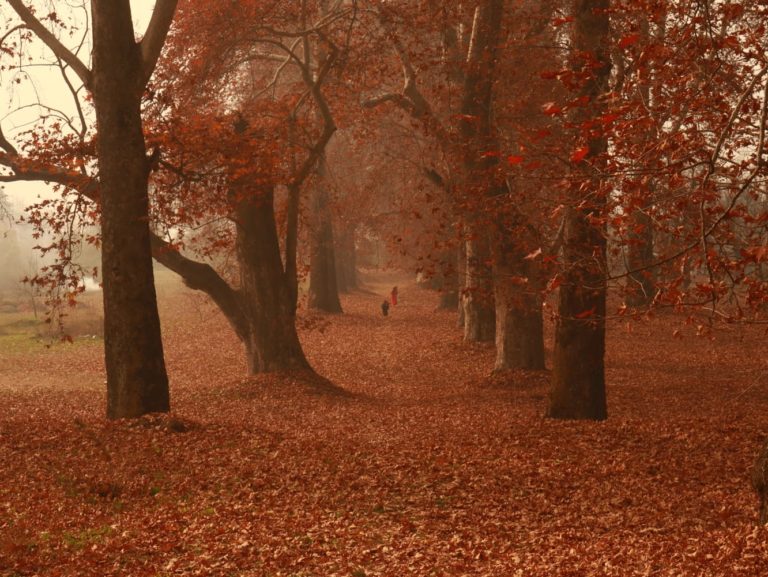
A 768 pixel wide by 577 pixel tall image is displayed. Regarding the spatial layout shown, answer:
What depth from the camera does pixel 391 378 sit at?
20.8 metres

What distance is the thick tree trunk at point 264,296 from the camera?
1762 cm

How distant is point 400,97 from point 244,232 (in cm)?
471

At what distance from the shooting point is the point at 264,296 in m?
17.9

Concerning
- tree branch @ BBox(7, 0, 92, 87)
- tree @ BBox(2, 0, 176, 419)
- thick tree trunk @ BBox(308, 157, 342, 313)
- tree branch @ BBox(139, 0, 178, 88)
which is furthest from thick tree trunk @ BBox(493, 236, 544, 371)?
thick tree trunk @ BBox(308, 157, 342, 313)

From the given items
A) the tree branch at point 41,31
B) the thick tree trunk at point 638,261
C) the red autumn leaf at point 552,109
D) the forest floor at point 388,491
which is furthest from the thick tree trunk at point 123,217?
the red autumn leaf at point 552,109

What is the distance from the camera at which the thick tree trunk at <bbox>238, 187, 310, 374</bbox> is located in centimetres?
1762

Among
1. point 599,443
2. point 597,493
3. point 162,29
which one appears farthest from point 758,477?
point 162,29

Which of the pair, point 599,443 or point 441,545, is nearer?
point 441,545

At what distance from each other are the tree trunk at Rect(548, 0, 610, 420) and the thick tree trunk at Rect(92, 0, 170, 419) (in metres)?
5.80

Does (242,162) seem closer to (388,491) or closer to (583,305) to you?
(583,305)

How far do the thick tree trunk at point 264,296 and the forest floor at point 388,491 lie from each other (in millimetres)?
1634

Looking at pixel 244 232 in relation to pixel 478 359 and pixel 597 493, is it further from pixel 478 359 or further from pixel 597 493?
pixel 597 493

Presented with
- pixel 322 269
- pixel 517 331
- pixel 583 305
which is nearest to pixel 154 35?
pixel 583 305

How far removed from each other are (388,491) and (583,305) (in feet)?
13.7
